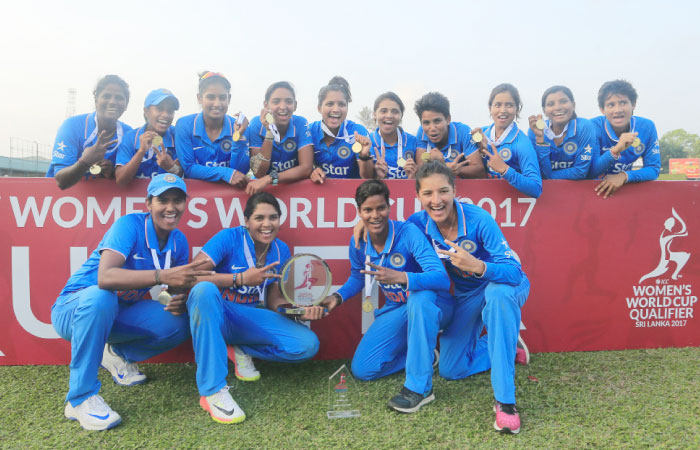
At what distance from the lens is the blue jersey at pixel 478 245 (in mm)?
3623

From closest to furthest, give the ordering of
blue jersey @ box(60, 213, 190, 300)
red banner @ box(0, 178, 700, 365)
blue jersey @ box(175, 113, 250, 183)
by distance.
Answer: blue jersey @ box(60, 213, 190, 300)
red banner @ box(0, 178, 700, 365)
blue jersey @ box(175, 113, 250, 183)

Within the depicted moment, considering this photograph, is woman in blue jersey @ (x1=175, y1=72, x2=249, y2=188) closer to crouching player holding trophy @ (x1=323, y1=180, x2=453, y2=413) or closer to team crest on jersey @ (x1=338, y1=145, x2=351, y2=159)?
team crest on jersey @ (x1=338, y1=145, x2=351, y2=159)

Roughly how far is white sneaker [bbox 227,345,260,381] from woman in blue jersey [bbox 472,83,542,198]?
282 cm

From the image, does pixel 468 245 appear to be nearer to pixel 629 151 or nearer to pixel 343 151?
pixel 343 151

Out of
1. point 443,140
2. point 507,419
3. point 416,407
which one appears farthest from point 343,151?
point 507,419

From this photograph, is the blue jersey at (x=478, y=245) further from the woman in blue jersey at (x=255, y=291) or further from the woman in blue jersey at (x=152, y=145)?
the woman in blue jersey at (x=152, y=145)

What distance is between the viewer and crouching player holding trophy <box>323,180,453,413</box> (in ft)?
11.8

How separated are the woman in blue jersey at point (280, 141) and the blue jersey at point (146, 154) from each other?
796 mm

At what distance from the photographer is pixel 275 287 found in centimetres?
432

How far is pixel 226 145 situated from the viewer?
487cm

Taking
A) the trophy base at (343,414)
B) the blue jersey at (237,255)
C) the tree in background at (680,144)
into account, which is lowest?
the trophy base at (343,414)

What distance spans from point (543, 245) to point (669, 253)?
51.2 inches

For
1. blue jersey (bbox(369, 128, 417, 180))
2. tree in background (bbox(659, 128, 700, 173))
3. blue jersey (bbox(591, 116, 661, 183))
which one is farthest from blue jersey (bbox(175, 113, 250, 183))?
tree in background (bbox(659, 128, 700, 173))

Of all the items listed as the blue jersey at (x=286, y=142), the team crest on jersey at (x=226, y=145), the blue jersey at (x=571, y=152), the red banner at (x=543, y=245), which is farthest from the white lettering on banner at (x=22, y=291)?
the blue jersey at (x=571, y=152)
